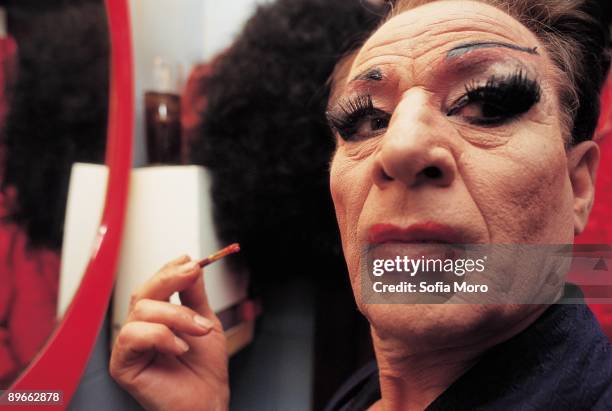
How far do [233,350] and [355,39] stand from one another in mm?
509

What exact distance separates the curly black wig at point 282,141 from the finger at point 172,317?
0.14m

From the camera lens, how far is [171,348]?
1.83 feet

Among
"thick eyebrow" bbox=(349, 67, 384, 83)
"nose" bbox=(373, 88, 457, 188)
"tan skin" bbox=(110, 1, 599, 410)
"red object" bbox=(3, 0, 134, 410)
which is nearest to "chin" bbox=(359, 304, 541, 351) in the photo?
"tan skin" bbox=(110, 1, 599, 410)

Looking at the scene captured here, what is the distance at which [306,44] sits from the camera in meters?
0.72

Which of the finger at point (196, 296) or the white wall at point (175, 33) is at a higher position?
the white wall at point (175, 33)

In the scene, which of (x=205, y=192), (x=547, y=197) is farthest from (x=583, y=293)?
(x=205, y=192)

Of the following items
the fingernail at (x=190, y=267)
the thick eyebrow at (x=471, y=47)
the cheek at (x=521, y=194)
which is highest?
the thick eyebrow at (x=471, y=47)

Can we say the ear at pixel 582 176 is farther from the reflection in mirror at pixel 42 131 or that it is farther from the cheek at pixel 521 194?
the reflection in mirror at pixel 42 131

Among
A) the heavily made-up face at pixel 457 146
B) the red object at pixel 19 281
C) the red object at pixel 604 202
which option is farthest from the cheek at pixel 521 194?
the red object at pixel 19 281

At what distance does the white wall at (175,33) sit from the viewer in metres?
0.80

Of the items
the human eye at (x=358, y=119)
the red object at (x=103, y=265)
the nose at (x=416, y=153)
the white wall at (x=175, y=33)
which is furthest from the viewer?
the white wall at (x=175, y=33)

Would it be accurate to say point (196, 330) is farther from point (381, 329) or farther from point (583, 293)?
point (583, 293)

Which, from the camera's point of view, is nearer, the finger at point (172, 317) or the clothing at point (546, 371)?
the clothing at point (546, 371)

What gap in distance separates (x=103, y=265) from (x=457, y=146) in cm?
58
